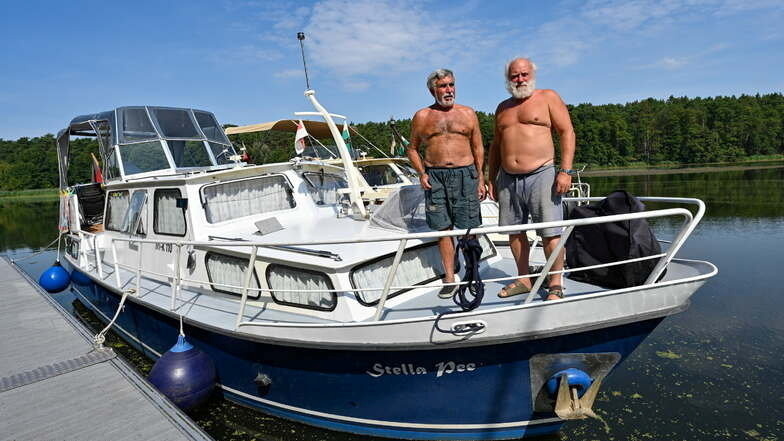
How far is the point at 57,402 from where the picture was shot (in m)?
4.32

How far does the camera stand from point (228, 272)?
496 centimetres

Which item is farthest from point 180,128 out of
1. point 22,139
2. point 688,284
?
point 22,139

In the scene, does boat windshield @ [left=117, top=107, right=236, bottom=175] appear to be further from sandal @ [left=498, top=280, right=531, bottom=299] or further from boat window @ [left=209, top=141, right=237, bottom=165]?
sandal @ [left=498, top=280, right=531, bottom=299]

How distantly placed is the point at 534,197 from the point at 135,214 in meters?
5.78

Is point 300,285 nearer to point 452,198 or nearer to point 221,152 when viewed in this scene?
point 452,198

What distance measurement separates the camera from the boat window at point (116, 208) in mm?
7238

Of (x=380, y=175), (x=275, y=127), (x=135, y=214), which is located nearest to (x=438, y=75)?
(x=135, y=214)

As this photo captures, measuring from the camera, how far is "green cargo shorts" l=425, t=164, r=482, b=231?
155 inches

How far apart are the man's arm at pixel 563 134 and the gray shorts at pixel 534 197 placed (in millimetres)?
86

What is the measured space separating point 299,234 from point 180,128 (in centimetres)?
410

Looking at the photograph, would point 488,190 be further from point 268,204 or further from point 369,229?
point 268,204

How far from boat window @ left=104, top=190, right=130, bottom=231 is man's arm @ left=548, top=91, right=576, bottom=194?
21.3ft

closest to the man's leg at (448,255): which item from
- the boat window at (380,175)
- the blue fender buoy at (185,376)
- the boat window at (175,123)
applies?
the blue fender buoy at (185,376)

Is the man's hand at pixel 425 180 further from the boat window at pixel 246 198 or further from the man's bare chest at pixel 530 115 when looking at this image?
the boat window at pixel 246 198
